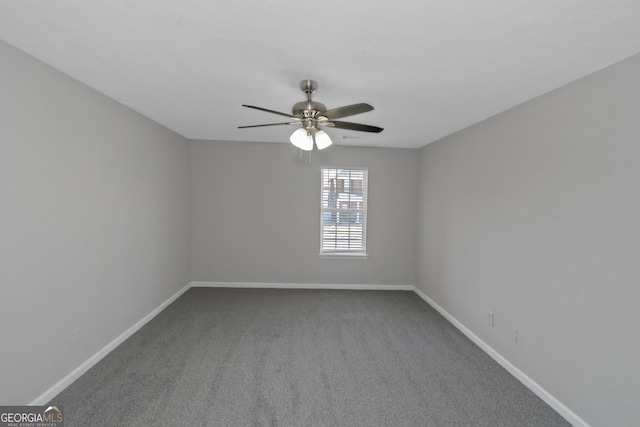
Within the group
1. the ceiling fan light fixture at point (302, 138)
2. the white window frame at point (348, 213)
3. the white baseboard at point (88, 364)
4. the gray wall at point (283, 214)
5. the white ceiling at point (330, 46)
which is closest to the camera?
the white ceiling at point (330, 46)

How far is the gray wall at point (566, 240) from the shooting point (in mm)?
1661

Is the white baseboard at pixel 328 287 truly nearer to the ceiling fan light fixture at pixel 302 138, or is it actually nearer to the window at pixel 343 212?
the window at pixel 343 212

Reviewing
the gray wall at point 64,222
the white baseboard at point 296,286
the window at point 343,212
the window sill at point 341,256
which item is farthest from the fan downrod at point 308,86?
the white baseboard at point 296,286

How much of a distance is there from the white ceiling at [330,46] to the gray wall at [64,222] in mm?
292

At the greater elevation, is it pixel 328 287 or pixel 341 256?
pixel 341 256

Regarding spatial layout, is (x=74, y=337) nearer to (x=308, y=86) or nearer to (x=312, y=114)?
(x=312, y=114)

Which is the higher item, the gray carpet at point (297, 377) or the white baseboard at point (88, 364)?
the white baseboard at point (88, 364)

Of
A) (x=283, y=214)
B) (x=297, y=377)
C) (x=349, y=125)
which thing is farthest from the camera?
(x=283, y=214)

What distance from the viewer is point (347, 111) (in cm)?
194

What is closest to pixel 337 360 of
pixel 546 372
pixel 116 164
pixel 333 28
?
pixel 546 372

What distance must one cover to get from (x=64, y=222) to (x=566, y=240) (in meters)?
3.69

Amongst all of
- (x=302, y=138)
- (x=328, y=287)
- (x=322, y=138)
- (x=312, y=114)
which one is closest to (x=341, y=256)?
(x=328, y=287)

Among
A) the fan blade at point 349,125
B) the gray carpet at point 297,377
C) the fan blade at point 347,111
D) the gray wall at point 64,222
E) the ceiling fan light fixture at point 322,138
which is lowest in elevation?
the gray carpet at point 297,377

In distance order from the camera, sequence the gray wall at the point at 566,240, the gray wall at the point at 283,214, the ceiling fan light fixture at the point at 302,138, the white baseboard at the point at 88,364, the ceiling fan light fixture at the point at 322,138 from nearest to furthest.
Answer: the gray wall at the point at 566,240 < the white baseboard at the point at 88,364 < the ceiling fan light fixture at the point at 302,138 < the ceiling fan light fixture at the point at 322,138 < the gray wall at the point at 283,214
